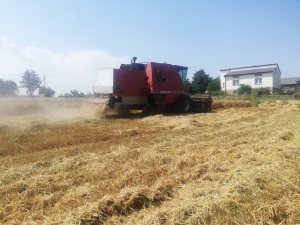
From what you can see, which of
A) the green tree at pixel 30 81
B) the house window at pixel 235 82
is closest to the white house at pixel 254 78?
the house window at pixel 235 82

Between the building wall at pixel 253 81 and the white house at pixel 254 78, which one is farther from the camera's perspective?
the white house at pixel 254 78

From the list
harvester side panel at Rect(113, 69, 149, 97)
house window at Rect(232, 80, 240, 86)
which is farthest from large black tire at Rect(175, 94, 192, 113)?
house window at Rect(232, 80, 240, 86)

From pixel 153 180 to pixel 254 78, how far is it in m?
63.1

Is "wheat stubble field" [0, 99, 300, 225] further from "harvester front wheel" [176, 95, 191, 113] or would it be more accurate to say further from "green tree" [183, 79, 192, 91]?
"green tree" [183, 79, 192, 91]

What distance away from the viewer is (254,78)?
64812mm

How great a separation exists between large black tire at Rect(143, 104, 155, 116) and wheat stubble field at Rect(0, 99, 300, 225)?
8021mm

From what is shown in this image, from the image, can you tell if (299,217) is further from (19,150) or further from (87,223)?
(19,150)

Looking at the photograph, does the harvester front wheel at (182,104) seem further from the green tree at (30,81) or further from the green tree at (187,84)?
the green tree at (30,81)

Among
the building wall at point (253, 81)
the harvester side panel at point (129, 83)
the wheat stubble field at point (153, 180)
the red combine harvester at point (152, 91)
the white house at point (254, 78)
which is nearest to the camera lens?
the wheat stubble field at point (153, 180)

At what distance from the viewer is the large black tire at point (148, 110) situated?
17.2 metres

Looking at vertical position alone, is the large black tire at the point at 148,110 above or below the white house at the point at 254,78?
below

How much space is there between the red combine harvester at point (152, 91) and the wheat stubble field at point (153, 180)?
687 centimetres

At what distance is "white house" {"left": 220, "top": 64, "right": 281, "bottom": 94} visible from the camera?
62.6 m

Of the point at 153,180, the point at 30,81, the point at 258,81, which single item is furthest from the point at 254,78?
the point at 153,180
